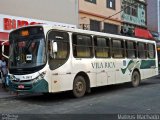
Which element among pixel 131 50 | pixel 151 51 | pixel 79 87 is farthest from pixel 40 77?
pixel 151 51

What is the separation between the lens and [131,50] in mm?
19484

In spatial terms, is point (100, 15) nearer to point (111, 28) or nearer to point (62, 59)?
point (111, 28)

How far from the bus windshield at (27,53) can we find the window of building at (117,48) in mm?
5159

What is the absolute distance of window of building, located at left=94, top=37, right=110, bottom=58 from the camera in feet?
53.6

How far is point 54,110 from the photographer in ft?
38.7

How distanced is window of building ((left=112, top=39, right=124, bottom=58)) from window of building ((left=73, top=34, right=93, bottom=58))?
2072mm

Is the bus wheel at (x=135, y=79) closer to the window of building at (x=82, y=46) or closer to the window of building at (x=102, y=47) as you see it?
the window of building at (x=102, y=47)

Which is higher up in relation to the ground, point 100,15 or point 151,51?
point 100,15

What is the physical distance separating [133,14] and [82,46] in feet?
83.2

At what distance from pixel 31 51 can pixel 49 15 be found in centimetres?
1143

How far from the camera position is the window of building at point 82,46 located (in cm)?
1495

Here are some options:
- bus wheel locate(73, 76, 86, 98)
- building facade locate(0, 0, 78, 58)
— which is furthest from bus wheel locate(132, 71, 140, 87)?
building facade locate(0, 0, 78, 58)

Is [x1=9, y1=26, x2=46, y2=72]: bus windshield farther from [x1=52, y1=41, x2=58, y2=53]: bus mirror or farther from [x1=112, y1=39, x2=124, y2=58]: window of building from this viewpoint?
[x1=112, y1=39, x2=124, y2=58]: window of building

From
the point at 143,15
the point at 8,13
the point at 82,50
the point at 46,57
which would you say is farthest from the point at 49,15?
the point at 143,15
